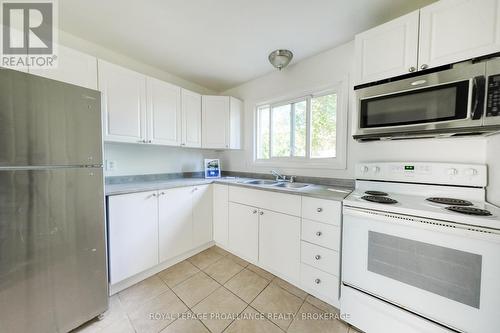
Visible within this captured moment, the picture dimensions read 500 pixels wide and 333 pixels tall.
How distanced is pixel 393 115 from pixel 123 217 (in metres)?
2.34

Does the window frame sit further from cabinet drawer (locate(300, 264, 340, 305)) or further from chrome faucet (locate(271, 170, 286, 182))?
cabinet drawer (locate(300, 264, 340, 305))

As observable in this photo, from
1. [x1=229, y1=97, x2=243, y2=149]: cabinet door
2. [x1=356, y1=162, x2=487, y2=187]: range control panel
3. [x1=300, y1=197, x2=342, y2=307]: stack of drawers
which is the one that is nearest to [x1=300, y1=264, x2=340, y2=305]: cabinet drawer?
[x1=300, y1=197, x2=342, y2=307]: stack of drawers

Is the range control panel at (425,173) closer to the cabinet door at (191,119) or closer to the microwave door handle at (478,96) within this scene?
the microwave door handle at (478,96)

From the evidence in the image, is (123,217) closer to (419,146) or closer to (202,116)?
(202,116)

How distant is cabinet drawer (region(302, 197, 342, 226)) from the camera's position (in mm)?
1335

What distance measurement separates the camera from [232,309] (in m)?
1.38

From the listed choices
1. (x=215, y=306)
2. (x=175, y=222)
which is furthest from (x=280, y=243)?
(x=175, y=222)

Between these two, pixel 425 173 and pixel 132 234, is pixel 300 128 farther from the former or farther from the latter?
pixel 132 234

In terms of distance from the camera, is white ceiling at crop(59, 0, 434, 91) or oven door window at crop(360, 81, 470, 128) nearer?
oven door window at crop(360, 81, 470, 128)

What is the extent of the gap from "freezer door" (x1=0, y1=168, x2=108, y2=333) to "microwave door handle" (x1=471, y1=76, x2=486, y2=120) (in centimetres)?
242

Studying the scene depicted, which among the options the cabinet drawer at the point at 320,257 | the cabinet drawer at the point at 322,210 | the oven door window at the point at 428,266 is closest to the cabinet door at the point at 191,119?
the cabinet drawer at the point at 322,210

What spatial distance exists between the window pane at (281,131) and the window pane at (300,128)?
10 cm

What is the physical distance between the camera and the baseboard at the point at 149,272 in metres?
1.55

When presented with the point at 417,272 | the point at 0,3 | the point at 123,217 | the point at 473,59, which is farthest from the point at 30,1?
the point at 417,272
